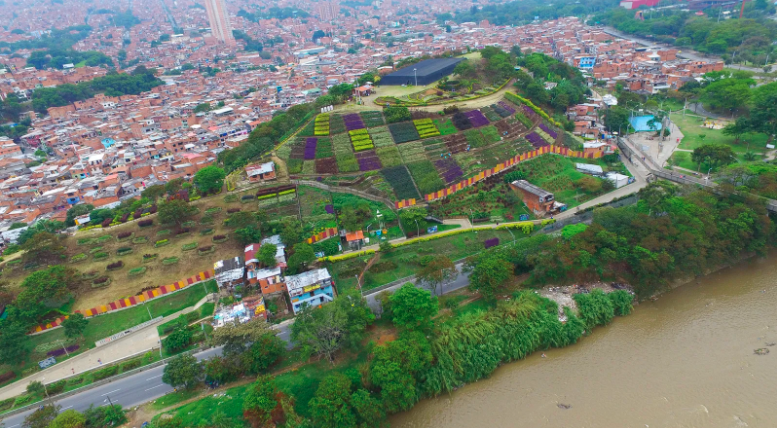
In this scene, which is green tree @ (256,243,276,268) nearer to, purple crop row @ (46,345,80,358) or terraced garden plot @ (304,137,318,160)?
purple crop row @ (46,345,80,358)

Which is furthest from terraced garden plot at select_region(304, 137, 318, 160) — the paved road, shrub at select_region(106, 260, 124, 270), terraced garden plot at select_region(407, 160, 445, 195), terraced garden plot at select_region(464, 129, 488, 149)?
the paved road

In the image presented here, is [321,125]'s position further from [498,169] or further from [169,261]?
[169,261]

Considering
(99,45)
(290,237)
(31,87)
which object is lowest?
(290,237)

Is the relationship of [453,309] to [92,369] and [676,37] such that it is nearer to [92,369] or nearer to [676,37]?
[92,369]

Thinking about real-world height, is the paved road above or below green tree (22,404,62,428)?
below

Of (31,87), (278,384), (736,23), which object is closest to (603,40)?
(736,23)

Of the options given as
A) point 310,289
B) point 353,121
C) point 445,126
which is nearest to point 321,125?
point 353,121
